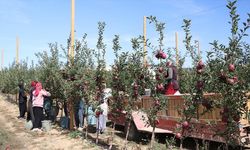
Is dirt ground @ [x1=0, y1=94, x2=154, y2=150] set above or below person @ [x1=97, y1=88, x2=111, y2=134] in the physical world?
below

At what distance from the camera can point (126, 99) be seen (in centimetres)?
1037

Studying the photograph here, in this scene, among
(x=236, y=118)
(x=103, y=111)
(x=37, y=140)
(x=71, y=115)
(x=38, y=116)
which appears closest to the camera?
(x=236, y=118)

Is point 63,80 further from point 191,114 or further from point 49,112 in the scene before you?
point 191,114

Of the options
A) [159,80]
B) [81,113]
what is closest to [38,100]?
[81,113]

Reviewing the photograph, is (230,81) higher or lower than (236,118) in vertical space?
higher

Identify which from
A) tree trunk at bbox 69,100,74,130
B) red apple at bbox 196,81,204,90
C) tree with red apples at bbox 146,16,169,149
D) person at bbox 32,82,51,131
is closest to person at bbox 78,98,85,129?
tree trunk at bbox 69,100,74,130

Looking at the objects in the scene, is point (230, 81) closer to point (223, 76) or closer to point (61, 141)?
point (223, 76)

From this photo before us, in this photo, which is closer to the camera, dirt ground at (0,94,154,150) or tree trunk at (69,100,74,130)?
dirt ground at (0,94,154,150)

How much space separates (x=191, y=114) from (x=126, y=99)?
4003mm

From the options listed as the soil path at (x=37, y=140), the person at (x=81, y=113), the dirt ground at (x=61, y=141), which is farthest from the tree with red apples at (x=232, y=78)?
the person at (x=81, y=113)

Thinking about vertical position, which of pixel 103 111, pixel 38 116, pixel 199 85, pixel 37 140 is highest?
pixel 199 85

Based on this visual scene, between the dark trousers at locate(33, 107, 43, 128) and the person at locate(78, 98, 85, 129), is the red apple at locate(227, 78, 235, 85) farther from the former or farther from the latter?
the dark trousers at locate(33, 107, 43, 128)

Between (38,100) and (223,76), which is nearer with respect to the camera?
(223,76)

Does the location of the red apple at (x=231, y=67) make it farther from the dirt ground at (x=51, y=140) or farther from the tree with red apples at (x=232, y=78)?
the dirt ground at (x=51, y=140)
